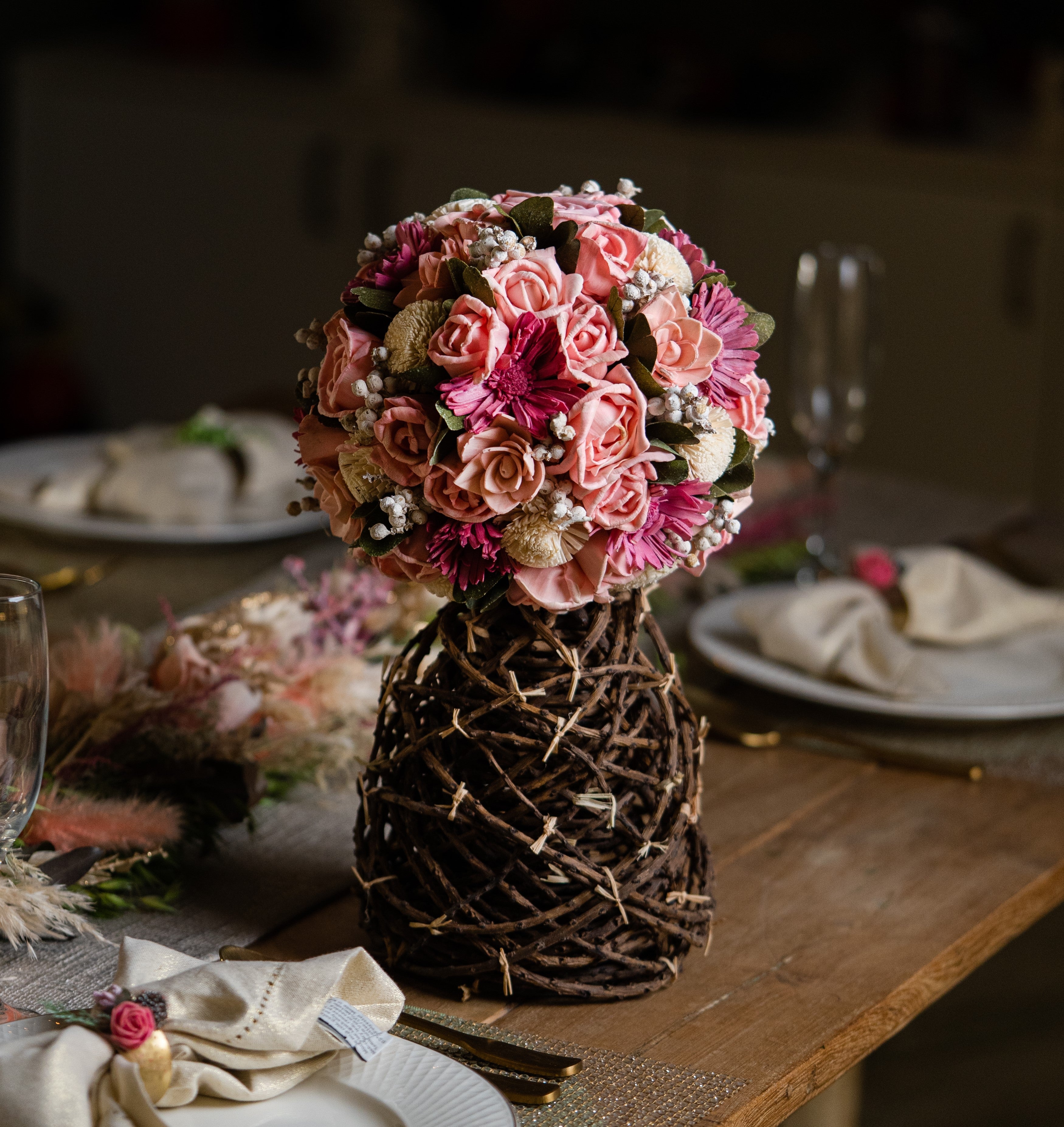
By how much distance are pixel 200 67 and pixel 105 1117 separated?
3.69m

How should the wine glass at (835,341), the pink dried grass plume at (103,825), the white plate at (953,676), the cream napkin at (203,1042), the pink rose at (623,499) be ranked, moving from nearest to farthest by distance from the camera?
the cream napkin at (203,1042)
the pink rose at (623,499)
the pink dried grass plume at (103,825)
the white plate at (953,676)
the wine glass at (835,341)

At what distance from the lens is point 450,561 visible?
0.70m

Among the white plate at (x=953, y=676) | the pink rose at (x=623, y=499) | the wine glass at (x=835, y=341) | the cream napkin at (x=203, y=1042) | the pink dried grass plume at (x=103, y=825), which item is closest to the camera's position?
the cream napkin at (x=203, y=1042)

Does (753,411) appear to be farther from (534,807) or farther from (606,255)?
(534,807)

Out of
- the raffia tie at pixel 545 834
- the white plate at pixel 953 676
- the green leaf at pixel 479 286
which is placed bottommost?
the white plate at pixel 953 676

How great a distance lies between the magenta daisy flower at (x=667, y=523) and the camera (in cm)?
71

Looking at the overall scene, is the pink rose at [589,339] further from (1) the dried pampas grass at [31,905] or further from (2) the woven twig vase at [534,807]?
(1) the dried pampas grass at [31,905]

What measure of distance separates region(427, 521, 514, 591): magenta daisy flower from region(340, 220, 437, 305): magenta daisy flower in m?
0.11

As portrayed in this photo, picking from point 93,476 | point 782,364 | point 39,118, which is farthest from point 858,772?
point 39,118

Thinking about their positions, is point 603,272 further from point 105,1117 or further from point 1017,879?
point 1017,879

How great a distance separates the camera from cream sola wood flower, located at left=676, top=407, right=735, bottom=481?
27.6 inches

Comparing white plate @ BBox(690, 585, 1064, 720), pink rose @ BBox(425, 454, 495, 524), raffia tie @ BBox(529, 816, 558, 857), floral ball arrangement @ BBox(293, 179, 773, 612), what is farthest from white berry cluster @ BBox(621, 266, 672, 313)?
white plate @ BBox(690, 585, 1064, 720)

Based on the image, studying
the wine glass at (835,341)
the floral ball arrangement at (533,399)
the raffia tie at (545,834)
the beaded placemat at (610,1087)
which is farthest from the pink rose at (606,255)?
the wine glass at (835,341)

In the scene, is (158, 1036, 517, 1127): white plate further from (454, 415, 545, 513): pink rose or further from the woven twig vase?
(454, 415, 545, 513): pink rose
